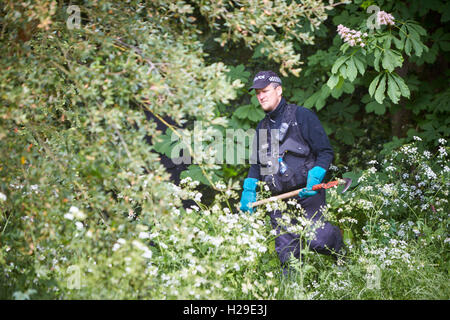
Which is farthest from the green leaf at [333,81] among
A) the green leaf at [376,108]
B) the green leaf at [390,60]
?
the green leaf at [376,108]

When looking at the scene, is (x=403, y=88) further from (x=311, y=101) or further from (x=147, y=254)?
(x=147, y=254)

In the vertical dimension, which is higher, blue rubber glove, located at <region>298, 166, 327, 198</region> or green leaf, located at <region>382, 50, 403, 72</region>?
green leaf, located at <region>382, 50, 403, 72</region>

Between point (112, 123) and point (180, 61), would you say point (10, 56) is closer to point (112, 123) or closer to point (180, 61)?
point (112, 123)

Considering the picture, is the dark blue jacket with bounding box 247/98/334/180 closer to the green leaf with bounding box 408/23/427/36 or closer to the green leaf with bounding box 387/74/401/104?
the green leaf with bounding box 387/74/401/104

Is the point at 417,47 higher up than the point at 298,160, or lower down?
higher up

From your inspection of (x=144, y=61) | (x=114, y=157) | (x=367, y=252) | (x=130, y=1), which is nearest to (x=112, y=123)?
(x=114, y=157)

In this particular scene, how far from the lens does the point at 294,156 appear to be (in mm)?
4023

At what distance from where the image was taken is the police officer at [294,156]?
395 cm

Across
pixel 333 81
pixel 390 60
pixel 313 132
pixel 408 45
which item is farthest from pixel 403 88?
pixel 313 132

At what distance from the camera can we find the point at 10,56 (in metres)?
2.80

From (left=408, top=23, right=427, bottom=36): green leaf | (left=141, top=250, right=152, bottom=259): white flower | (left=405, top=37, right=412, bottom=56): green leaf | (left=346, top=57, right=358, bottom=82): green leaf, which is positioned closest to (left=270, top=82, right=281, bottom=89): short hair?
(left=346, top=57, right=358, bottom=82): green leaf

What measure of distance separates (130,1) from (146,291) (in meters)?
1.94

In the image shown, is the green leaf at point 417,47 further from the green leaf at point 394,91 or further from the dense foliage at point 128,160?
the green leaf at point 394,91

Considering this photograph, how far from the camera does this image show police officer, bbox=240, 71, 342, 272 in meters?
3.95
